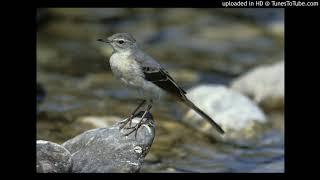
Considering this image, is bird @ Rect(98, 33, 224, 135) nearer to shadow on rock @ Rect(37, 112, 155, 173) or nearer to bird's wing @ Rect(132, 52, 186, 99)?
bird's wing @ Rect(132, 52, 186, 99)

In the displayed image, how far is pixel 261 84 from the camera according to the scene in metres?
14.2

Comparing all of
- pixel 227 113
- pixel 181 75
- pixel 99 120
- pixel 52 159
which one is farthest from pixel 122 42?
pixel 181 75

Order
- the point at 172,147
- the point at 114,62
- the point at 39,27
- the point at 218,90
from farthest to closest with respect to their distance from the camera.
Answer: the point at 39,27 → the point at 218,90 → the point at 172,147 → the point at 114,62

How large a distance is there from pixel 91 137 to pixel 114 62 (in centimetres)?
100

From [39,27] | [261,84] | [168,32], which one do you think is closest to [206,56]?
[168,32]

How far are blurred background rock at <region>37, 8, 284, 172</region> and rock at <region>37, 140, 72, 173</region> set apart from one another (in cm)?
248

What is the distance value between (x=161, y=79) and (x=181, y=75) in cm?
608

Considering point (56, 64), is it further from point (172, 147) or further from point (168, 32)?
point (172, 147)

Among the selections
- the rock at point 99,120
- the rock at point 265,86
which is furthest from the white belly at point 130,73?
the rock at point 265,86

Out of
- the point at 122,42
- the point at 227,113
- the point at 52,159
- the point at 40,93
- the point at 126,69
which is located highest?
the point at 40,93

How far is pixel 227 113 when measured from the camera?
42.4 feet

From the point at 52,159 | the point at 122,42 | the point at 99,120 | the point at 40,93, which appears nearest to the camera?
the point at 52,159

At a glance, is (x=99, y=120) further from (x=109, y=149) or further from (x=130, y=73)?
(x=130, y=73)

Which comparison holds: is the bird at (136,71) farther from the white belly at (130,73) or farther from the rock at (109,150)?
the rock at (109,150)
